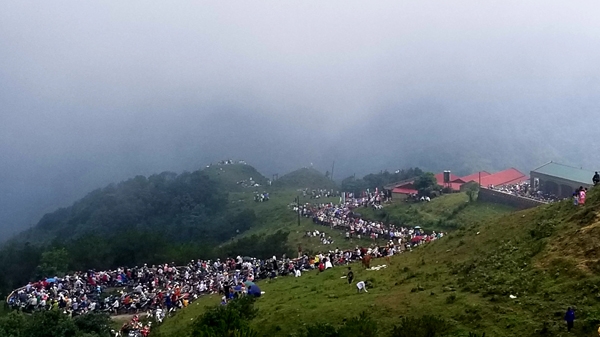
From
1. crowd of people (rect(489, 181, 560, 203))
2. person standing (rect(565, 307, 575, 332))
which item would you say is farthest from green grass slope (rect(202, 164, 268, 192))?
person standing (rect(565, 307, 575, 332))

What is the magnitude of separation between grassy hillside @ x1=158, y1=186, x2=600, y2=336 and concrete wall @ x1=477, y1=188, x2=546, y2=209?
29382mm

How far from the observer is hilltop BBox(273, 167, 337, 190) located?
450ft

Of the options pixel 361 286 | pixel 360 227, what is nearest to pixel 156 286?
pixel 361 286

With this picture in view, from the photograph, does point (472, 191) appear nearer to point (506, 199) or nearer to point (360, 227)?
point (506, 199)

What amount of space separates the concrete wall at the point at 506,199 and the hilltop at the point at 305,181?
Result: 6967cm

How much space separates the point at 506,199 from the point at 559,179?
23.3 feet

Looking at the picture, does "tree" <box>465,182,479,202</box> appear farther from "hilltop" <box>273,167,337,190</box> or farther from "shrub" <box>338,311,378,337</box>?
"hilltop" <box>273,167,337,190</box>

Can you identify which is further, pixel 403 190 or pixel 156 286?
pixel 403 190

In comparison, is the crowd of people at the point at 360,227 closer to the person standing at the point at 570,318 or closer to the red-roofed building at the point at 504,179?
the red-roofed building at the point at 504,179

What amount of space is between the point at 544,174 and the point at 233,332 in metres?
59.0

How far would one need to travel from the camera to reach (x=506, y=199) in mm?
62656

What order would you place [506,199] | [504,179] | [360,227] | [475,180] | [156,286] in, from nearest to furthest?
[156,286] → [360,227] → [506,199] → [475,180] → [504,179]

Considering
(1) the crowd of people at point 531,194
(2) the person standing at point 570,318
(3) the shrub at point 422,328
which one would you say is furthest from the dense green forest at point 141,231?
(2) the person standing at point 570,318

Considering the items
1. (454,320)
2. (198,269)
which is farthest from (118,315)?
(454,320)
